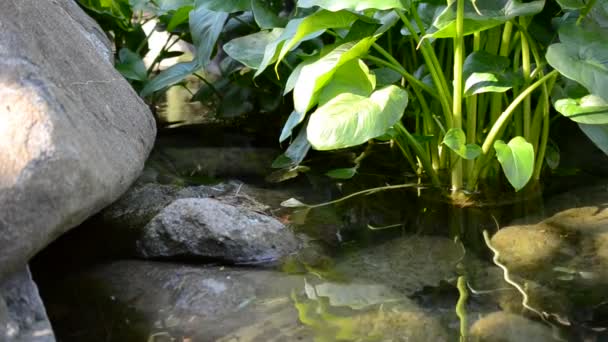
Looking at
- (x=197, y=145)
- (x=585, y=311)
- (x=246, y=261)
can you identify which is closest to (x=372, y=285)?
(x=246, y=261)

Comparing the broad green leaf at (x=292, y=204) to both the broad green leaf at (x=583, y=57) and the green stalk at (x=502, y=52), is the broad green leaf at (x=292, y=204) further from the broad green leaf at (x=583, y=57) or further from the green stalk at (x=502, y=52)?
Result: the broad green leaf at (x=583, y=57)

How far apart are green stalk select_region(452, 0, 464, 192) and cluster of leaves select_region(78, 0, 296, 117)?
641mm

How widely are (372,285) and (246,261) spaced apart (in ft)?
1.05

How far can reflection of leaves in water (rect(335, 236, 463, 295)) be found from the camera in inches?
58.8

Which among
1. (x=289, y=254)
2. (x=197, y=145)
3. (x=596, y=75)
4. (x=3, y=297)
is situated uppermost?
(x=596, y=75)

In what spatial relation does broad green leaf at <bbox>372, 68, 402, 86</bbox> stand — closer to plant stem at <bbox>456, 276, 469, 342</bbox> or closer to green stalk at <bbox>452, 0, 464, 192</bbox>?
green stalk at <bbox>452, 0, 464, 192</bbox>

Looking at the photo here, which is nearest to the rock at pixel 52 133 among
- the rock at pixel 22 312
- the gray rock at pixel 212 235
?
the rock at pixel 22 312

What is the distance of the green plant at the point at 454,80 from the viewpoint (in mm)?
1531

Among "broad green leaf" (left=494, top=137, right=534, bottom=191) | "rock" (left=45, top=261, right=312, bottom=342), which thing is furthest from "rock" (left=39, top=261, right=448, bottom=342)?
"broad green leaf" (left=494, top=137, right=534, bottom=191)

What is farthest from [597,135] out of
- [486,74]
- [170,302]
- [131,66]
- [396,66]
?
[131,66]

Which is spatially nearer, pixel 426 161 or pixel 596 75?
pixel 596 75

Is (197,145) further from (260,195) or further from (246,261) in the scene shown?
(246,261)

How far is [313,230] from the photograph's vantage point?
1815 mm

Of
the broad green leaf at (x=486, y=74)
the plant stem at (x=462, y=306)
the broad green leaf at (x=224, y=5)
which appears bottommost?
the plant stem at (x=462, y=306)
